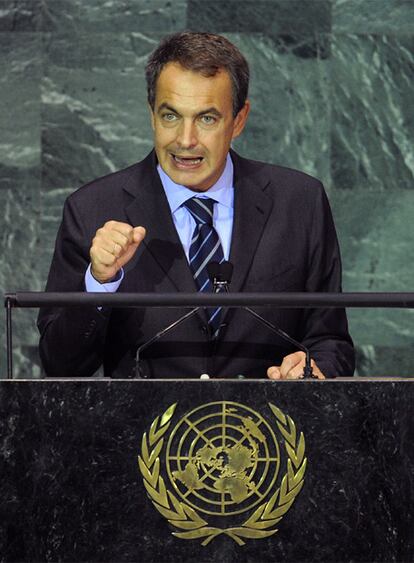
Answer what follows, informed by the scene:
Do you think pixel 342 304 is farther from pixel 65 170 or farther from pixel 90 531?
pixel 65 170

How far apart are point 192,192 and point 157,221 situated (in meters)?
0.13

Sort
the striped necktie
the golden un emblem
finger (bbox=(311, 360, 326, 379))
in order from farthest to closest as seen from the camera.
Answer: the striped necktie
finger (bbox=(311, 360, 326, 379))
the golden un emblem

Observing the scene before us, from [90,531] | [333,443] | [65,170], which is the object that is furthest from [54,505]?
[65,170]

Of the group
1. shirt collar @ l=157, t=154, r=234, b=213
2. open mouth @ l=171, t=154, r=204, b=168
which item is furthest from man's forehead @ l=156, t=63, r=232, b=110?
shirt collar @ l=157, t=154, r=234, b=213

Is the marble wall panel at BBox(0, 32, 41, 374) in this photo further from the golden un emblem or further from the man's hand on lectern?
the golden un emblem

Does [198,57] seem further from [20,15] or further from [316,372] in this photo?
[20,15]

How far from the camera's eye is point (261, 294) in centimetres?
318

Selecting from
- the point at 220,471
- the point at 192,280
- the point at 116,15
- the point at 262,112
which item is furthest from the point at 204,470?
the point at 116,15

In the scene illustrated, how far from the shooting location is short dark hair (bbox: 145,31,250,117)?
12.6ft

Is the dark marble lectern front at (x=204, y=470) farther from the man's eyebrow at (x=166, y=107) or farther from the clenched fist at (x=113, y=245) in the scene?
the man's eyebrow at (x=166, y=107)

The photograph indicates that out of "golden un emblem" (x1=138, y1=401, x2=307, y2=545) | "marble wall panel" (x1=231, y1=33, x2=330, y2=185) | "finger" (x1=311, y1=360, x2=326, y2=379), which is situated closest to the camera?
"golden un emblem" (x1=138, y1=401, x2=307, y2=545)

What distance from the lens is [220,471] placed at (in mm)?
3057

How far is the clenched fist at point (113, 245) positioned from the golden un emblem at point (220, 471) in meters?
0.41

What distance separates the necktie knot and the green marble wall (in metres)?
2.11
